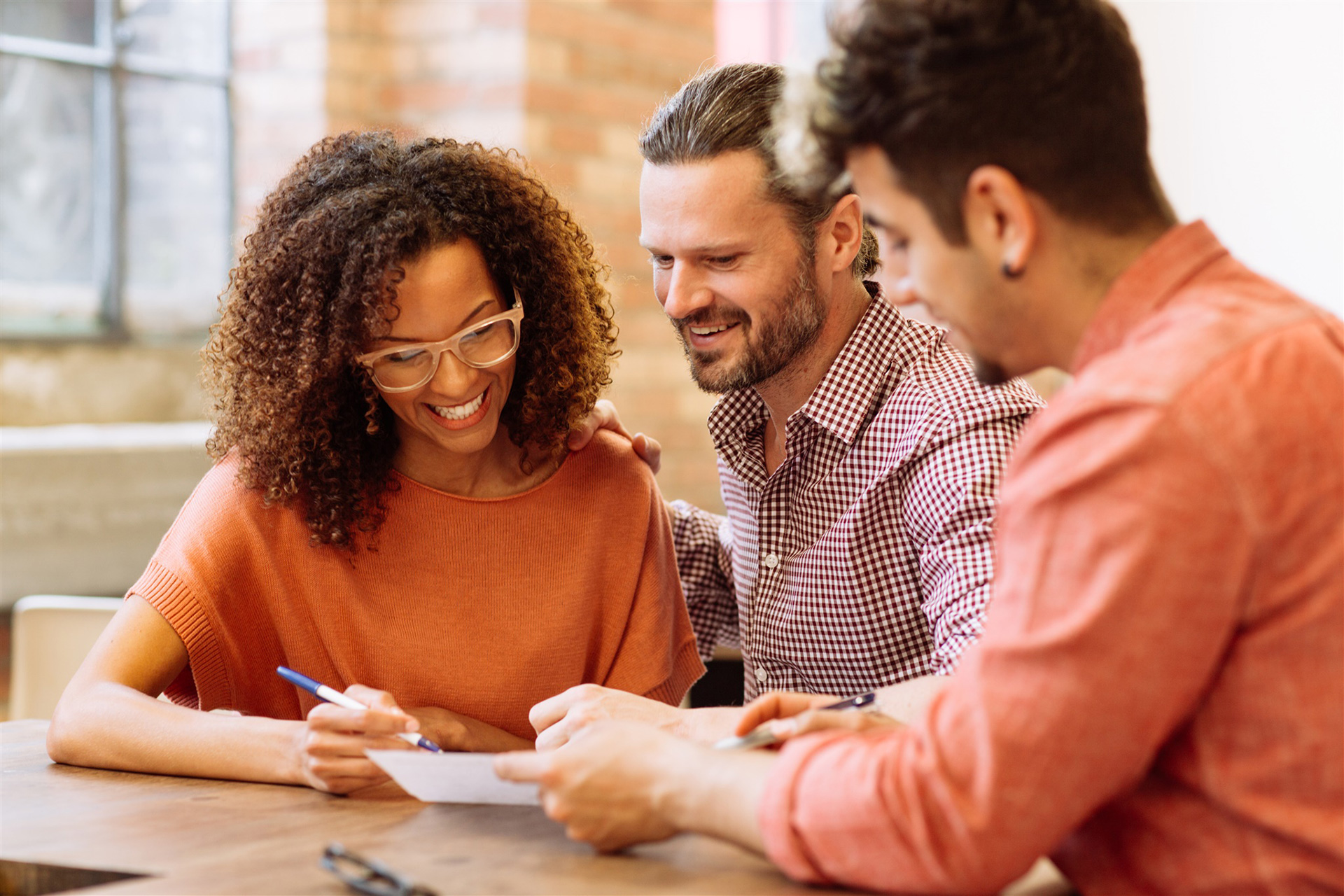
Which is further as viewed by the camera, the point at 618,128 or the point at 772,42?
the point at 772,42

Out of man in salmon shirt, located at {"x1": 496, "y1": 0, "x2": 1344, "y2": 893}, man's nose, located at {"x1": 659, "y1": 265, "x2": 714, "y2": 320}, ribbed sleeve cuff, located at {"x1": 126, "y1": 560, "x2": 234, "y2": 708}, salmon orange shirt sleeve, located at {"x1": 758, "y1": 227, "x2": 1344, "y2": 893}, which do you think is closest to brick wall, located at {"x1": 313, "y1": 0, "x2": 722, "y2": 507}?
man's nose, located at {"x1": 659, "y1": 265, "x2": 714, "y2": 320}

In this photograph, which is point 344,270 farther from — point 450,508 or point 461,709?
point 461,709

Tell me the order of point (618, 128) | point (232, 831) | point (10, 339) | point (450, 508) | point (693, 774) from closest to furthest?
point (693, 774) → point (232, 831) → point (450, 508) → point (10, 339) → point (618, 128)

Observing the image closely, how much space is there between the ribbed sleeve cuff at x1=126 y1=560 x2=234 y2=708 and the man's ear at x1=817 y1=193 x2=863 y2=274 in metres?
0.99

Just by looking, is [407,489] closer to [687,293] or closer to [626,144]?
[687,293]

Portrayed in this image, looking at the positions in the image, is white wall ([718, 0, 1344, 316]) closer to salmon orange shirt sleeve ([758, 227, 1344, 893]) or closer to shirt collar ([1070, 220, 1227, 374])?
shirt collar ([1070, 220, 1227, 374])

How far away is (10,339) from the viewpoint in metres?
2.98

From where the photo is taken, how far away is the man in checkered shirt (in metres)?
1.78

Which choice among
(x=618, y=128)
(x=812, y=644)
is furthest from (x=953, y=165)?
(x=618, y=128)

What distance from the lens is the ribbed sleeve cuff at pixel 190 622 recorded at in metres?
1.69

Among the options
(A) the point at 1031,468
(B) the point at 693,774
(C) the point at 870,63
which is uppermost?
(C) the point at 870,63

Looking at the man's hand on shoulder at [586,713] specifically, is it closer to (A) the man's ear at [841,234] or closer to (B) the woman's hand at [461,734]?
(B) the woman's hand at [461,734]

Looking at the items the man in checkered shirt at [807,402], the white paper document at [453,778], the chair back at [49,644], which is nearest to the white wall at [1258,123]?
the man in checkered shirt at [807,402]

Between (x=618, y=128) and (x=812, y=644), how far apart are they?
1.91 meters
